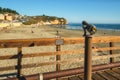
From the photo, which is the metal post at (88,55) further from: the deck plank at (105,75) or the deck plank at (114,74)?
the deck plank at (114,74)

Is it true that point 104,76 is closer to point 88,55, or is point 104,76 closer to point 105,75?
point 105,75

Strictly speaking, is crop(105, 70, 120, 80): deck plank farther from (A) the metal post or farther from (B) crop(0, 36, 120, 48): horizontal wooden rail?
(A) the metal post

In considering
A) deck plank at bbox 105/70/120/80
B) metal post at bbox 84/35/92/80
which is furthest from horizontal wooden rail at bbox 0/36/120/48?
metal post at bbox 84/35/92/80

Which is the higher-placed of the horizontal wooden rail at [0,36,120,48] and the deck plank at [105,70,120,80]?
the horizontal wooden rail at [0,36,120,48]

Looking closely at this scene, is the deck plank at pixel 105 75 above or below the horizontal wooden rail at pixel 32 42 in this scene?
below

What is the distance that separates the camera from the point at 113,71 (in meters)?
6.51

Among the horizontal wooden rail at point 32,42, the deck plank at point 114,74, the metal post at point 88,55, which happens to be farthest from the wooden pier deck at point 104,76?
the metal post at point 88,55

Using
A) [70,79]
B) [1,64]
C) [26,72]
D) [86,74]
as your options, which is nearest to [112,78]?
[70,79]

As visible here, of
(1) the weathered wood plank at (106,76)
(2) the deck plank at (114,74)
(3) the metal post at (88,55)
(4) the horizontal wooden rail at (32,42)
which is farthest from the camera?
(2) the deck plank at (114,74)

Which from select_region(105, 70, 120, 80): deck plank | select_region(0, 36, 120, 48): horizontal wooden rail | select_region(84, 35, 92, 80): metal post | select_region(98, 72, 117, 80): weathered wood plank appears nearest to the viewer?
select_region(84, 35, 92, 80): metal post

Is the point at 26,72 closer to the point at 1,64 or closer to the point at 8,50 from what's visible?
the point at 1,64

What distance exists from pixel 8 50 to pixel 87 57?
15419 millimetres

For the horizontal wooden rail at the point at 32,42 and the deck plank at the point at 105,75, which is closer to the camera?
the horizontal wooden rail at the point at 32,42

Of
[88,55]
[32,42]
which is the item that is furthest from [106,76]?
[88,55]
